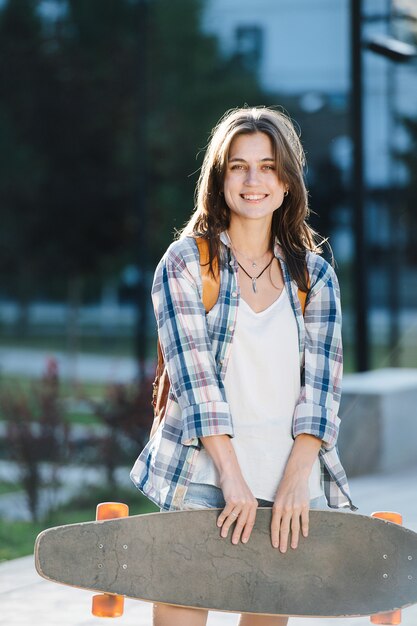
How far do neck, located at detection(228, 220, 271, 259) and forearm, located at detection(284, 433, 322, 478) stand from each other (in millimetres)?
438

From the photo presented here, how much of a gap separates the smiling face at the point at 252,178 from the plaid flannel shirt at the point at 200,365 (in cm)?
10

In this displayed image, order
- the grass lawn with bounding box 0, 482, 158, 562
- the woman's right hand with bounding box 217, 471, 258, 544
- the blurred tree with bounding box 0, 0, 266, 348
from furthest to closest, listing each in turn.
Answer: the blurred tree with bounding box 0, 0, 266, 348
the grass lawn with bounding box 0, 482, 158, 562
the woman's right hand with bounding box 217, 471, 258, 544

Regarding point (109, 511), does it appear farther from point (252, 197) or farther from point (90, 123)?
point (90, 123)

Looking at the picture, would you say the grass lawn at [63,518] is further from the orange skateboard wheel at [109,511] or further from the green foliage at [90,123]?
the green foliage at [90,123]

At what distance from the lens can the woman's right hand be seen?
2447mm

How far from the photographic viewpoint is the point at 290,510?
2.49m

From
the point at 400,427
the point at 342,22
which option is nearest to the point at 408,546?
the point at 400,427

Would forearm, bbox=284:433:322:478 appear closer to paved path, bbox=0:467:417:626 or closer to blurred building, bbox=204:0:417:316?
paved path, bbox=0:467:417:626

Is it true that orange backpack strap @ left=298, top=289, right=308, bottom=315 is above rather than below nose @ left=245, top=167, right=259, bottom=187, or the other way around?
below

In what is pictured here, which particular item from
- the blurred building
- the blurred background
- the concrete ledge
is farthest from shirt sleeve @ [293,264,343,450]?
the blurred background

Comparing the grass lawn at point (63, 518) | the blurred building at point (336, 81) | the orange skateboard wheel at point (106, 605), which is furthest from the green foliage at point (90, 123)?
the orange skateboard wheel at point (106, 605)

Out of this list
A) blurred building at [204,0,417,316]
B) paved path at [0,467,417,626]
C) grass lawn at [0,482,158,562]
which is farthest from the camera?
blurred building at [204,0,417,316]

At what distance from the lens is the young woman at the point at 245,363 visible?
2502mm

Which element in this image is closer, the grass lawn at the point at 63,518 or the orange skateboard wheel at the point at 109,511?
the orange skateboard wheel at the point at 109,511
